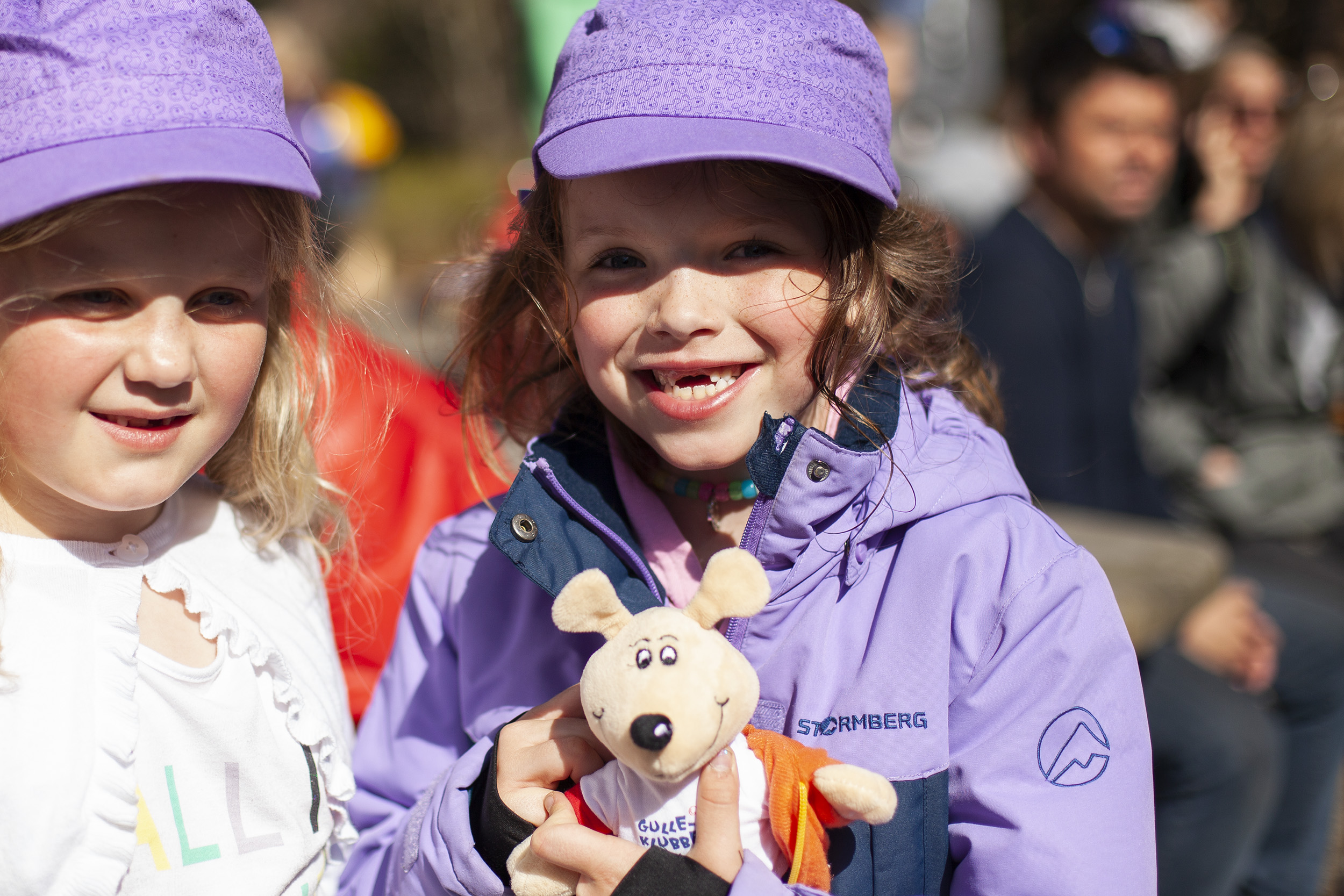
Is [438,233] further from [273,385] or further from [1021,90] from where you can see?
[273,385]

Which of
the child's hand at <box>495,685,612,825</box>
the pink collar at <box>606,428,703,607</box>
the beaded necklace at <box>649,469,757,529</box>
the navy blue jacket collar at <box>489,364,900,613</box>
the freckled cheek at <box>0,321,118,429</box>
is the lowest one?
the child's hand at <box>495,685,612,825</box>

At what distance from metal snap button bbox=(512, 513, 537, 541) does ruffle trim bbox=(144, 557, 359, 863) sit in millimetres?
378

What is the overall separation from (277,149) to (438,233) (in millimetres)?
9999

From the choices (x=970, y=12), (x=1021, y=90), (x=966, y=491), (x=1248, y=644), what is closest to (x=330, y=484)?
(x=966, y=491)

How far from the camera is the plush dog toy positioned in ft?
3.77

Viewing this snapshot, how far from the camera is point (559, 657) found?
1597mm

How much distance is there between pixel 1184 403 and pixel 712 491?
2.63m

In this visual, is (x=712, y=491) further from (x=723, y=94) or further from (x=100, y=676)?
(x=100, y=676)

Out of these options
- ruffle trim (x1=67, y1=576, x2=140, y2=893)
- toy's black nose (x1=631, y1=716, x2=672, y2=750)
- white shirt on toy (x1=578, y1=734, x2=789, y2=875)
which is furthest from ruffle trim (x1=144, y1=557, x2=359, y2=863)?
toy's black nose (x1=631, y1=716, x2=672, y2=750)

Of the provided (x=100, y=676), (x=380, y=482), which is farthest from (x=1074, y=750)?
(x=380, y=482)

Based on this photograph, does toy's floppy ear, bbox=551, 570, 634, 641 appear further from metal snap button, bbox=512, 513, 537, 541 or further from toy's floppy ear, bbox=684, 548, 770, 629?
metal snap button, bbox=512, 513, 537, 541

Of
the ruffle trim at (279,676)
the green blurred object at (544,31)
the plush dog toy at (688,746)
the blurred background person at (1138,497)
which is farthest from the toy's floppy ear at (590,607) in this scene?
the green blurred object at (544,31)

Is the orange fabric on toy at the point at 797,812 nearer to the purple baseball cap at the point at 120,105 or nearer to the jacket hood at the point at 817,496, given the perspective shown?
the jacket hood at the point at 817,496

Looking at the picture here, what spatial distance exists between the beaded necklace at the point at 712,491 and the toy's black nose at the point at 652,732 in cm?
55
